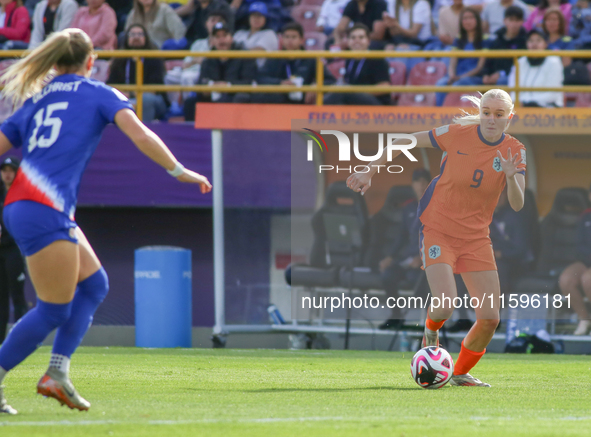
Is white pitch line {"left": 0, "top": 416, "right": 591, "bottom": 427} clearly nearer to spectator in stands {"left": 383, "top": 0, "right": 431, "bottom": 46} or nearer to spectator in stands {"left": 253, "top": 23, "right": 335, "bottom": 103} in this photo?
spectator in stands {"left": 253, "top": 23, "right": 335, "bottom": 103}

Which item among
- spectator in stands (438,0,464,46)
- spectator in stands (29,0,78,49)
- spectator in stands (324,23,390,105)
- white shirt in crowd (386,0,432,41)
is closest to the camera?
spectator in stands (324,23,390,105)

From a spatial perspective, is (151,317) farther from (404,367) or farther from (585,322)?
(585,322)

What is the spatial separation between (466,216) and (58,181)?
316 centimetres

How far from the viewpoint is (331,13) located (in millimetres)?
13945

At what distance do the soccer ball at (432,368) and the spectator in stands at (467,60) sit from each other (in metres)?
6.43

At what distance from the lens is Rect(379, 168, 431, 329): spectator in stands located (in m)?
10.6

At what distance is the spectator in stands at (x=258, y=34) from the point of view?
1281 cm

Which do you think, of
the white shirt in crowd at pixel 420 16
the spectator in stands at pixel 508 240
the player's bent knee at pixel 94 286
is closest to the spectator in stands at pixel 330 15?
the white shirt in crowd at pixel 420 16

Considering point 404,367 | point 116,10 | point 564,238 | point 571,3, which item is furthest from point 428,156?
point 116,10

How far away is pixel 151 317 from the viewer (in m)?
11.0

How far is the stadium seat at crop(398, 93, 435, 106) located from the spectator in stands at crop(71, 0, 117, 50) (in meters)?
4.42

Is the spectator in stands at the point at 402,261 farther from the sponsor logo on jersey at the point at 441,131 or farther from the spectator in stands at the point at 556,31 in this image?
the sponsor logo on jersey at the point at 441,131

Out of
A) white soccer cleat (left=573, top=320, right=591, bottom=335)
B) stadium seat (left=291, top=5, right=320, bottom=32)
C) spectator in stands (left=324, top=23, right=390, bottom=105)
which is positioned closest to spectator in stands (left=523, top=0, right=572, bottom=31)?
spectator in stands (left=324, top=23, right=390, bottom=105)

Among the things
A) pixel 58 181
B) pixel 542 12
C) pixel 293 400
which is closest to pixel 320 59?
pixel 542 12
